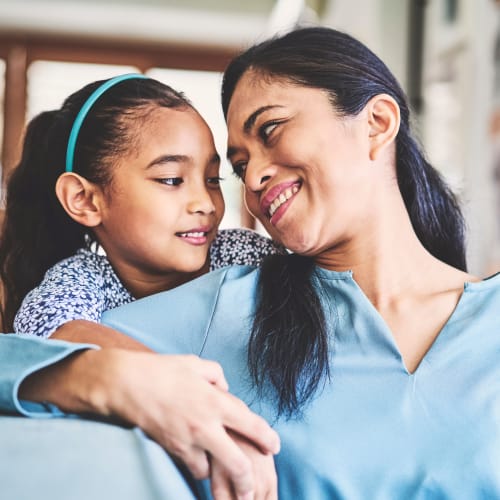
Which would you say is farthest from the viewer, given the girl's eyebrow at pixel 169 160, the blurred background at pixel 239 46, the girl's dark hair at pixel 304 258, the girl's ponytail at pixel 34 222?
the blurred background at pixel 239 46

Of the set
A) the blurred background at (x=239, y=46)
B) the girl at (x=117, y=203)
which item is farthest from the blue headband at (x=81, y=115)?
the blurred background at (x=239, y=46)

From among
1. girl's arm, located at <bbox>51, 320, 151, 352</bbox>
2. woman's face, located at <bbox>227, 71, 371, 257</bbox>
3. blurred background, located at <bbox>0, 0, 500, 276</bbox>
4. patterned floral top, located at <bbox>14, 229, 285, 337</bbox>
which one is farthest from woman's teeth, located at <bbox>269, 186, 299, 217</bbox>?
blurred background, located at <bbox>0, 0, 500, 276</bbox>

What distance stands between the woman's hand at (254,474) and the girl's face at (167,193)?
61 cm

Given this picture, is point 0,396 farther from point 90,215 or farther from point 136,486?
point 90,215

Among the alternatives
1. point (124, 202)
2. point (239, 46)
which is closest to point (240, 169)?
point (124, 202)

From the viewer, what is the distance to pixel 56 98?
6152 mm

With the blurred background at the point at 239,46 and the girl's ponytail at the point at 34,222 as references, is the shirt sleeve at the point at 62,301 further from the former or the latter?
the blurred background at the point at 239,46

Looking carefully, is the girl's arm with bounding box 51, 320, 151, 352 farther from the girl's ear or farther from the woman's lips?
the girl's ear

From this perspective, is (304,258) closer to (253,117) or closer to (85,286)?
(253,117)

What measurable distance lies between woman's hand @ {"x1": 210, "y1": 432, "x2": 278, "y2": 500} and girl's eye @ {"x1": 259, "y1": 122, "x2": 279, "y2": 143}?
54 centimetres

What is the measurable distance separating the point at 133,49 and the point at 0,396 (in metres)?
5.89

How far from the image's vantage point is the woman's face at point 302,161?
113 cm

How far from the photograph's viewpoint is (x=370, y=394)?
3.35ft

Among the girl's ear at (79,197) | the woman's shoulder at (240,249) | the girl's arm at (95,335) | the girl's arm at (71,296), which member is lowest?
the girl's arm at (71,296)
